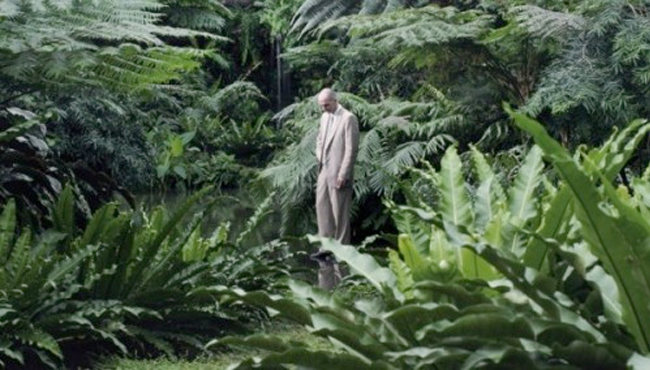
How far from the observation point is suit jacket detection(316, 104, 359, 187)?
1142 cm

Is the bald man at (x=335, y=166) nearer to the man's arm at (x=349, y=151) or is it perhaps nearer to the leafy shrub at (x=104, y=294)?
the man's arm at (x=349, y=151)

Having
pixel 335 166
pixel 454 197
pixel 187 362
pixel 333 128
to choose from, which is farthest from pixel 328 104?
pixel 454 197

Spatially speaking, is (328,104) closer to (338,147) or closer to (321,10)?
(338,147)

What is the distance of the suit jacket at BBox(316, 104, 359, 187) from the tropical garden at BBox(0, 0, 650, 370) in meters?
0.77

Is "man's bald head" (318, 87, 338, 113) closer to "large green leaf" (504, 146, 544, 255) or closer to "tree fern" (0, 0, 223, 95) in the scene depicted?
"tree fern" (0, 0, 223, 95)

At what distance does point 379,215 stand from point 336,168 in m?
1.98

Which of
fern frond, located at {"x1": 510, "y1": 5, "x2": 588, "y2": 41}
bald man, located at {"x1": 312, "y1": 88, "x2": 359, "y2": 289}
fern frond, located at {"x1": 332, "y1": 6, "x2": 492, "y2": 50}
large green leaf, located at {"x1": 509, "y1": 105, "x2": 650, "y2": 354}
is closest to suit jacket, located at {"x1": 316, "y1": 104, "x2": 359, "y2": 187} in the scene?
bald man, located at {"x1": 312, "y1": 88, "x2": 359, "y2": 289}

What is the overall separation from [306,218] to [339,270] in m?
3.52

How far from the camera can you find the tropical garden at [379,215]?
3.74 metres

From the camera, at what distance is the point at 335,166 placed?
11.6 metres

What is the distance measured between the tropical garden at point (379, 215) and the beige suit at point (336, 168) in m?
0.76

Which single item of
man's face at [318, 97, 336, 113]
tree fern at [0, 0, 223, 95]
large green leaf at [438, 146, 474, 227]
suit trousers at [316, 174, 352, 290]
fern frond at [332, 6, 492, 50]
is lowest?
suit trousers at [316, 174, 352, 290]

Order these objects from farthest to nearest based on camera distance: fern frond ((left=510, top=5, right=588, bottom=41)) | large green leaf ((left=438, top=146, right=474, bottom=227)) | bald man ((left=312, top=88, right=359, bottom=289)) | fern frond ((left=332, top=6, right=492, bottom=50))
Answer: fern frond ((left=332, top=6, right=492, bottom=50))
bald man ((left=312, top=88, right=359, bottom=289))
fern frond ((left=510, top=5, right=588, bottom=41))
large green leaf ((left=438, top=146, right=474, bottom=227))

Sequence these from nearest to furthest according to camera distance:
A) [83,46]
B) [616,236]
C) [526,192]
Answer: [616,236], [526,192], [83,46]
